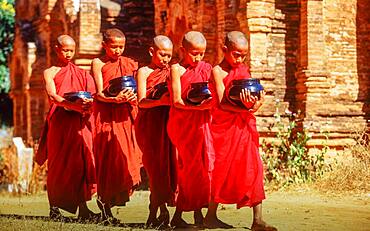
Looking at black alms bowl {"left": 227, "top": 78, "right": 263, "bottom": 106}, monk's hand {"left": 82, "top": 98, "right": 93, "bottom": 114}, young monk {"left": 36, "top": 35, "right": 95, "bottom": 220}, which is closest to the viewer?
black alms bowl {"left": 227, "top": 78, "right": 263, "bottom": 106}

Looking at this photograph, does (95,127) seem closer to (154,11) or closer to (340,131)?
(340,131)

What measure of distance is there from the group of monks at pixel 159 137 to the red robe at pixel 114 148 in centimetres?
1

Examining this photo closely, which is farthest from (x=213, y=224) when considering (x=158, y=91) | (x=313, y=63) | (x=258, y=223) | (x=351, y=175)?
(x=313, y=63)

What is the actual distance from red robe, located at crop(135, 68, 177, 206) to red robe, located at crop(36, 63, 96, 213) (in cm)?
100

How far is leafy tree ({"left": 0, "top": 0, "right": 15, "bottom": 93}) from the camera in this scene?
27.5m

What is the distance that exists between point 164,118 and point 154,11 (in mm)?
10590

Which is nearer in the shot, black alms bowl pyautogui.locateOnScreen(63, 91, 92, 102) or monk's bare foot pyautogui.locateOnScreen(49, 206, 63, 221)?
black alms bowl pyautogui.locateOnScreen(63, 91, 92, 102)

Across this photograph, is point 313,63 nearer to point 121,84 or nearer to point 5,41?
point 121,84

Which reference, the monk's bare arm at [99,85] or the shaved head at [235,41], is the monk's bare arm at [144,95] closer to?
the monk's bare arm at [99,85]

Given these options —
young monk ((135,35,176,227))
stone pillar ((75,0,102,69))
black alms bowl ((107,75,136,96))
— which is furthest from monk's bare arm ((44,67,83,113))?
stone pillar ((75,0,102,69))

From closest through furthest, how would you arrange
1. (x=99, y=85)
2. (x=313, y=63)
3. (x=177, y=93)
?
1. (x=177, y=93)
2. (x=99, y=85)
3. (x=313, y=63)

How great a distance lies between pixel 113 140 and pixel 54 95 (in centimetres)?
84

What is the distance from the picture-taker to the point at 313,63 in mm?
12836

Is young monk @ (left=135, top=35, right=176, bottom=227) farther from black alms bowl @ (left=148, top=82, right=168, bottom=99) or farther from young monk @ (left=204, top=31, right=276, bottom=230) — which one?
young monk @ (left=204, top=31, right=276, bottom=230)
